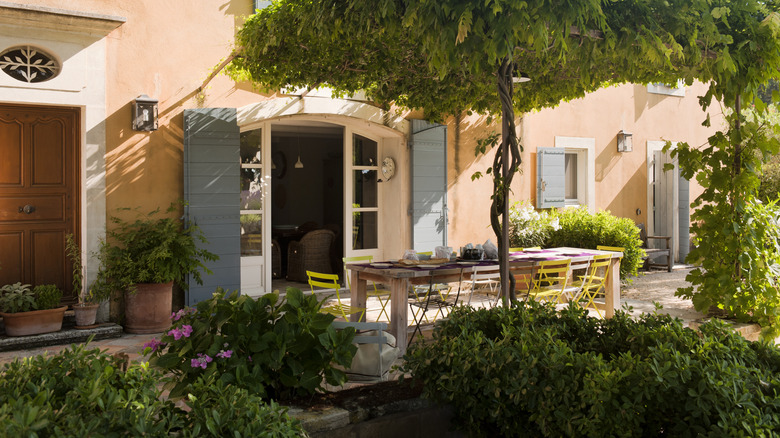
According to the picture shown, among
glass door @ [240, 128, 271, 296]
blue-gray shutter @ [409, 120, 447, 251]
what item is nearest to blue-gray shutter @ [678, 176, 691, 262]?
blue-gray shutter @ [409, 120, 447, 251]

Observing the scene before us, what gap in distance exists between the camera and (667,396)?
2.24 m

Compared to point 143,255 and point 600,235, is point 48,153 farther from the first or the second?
point 600,235

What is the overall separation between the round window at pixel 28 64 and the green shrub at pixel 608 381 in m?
5.00

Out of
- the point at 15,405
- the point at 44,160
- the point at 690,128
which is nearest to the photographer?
the point at 15,405

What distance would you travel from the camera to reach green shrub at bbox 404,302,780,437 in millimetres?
2148

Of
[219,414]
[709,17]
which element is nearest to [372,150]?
[709,17]

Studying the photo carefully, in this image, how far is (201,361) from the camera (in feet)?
8.43

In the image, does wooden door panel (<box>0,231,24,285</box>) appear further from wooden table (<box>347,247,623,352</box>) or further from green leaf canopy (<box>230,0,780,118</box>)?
wooden table (<box>347,247,623,352</box>)

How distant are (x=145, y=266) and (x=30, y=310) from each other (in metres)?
1.04

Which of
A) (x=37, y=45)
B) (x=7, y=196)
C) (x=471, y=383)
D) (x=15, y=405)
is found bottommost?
(x=471, y=383)

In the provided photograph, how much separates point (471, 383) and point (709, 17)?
8.70 feet

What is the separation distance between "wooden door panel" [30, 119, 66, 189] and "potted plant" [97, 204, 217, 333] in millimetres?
Result: 780

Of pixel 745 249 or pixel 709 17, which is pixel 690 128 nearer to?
pixel 745 249

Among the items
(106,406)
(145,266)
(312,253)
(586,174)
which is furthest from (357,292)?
(586,174)
